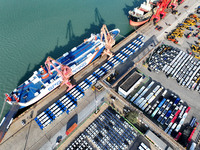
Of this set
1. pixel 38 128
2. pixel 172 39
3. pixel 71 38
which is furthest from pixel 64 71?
pixel 172 39

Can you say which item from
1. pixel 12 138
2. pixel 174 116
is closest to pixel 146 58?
pixel 174 116

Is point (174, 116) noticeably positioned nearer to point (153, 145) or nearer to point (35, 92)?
point (153, 145)

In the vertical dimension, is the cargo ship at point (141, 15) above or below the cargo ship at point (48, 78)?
above

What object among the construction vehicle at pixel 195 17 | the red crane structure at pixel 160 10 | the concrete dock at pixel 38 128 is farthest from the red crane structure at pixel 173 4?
the concrete dock at pixel 38 128

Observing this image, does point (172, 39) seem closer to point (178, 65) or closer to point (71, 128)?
Result: point (178, 65)

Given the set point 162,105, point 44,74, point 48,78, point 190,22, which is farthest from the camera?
point 190,22

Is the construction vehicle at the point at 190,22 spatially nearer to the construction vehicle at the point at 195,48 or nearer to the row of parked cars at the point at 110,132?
the construction vehicle at the point at 195,48

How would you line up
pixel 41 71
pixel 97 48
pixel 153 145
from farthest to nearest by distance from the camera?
pixel 97 48
pixel 41 71
pixel 153 145
